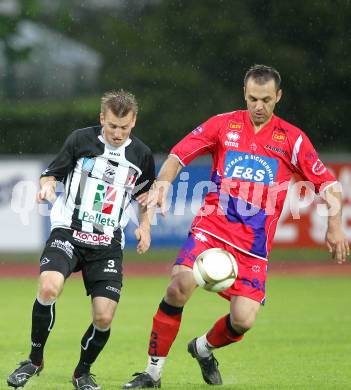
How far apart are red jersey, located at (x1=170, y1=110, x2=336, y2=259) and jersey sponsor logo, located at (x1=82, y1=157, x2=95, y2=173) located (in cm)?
60

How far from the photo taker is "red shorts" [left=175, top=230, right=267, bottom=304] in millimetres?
7457

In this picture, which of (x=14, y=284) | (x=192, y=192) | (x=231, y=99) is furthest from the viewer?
(x=231, y=99)

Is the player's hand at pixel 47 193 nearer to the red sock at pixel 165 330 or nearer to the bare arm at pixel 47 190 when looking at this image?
the bare arm at pixel 47 190

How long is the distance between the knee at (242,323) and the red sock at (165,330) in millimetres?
395

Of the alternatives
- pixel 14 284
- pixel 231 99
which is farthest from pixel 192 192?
pixel 231 99

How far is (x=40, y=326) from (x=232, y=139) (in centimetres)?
188

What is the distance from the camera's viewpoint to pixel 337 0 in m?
23.5

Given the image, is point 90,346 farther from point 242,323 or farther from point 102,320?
point 242,323

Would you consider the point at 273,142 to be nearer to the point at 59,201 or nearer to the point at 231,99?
the point at 59,201

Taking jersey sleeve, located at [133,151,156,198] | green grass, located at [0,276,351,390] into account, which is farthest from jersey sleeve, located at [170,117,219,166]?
green grass, located at [0,276,351,390]

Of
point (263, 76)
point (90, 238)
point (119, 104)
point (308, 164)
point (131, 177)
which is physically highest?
point (263, 76)

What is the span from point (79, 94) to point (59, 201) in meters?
17.5

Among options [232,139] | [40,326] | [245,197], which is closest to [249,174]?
[245,197]

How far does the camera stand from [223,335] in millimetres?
7645
